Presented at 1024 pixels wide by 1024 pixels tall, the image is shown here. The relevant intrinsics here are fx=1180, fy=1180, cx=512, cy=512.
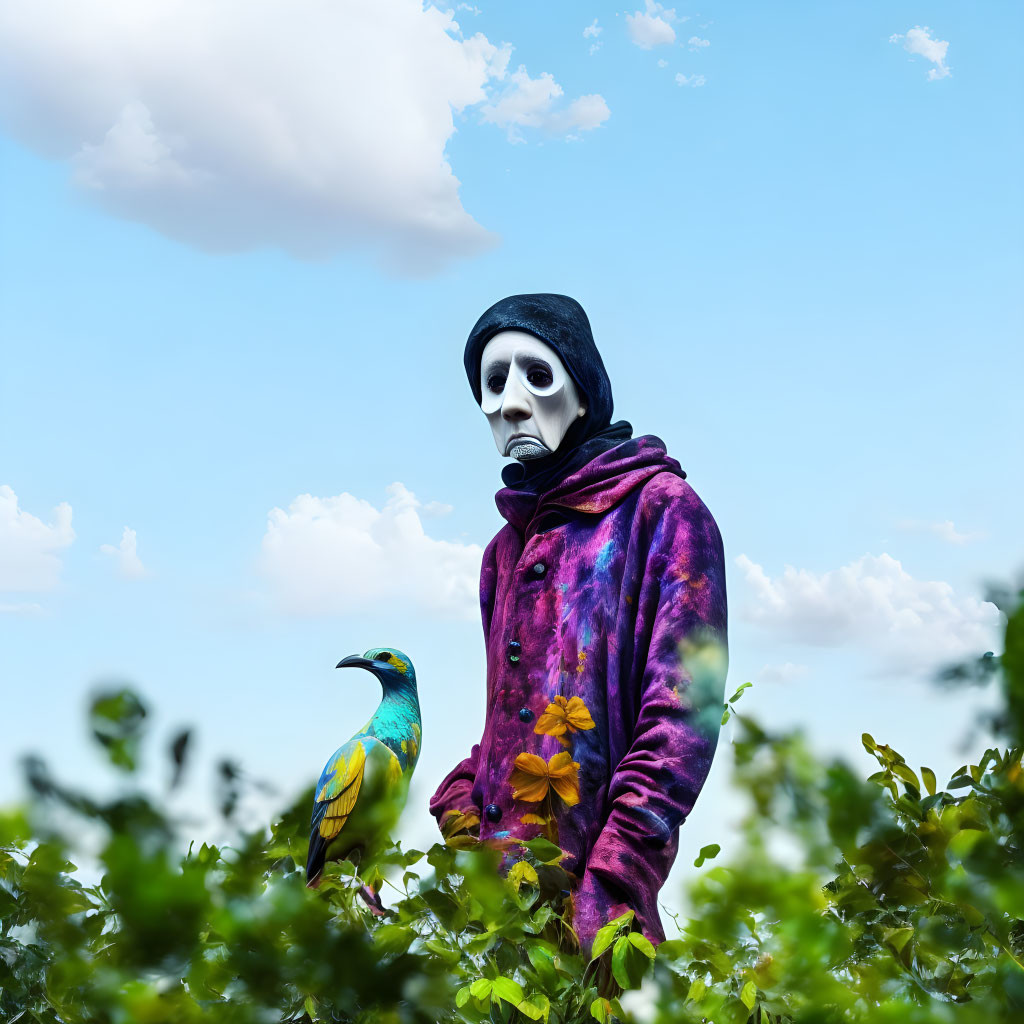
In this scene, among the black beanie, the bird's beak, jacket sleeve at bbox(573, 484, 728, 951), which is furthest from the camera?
the bird's beak

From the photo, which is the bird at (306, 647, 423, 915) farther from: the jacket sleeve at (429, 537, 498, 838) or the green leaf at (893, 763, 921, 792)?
the green leaf at (893, 763, 921, 792)

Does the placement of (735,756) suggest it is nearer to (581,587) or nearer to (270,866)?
(270,866)

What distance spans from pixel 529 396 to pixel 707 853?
4.68ft

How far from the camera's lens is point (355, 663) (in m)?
3.14

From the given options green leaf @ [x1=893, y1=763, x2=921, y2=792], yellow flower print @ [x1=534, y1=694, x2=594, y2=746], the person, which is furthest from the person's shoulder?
green leaf @ [x1=893, y1=763, x2=921, y2=792]

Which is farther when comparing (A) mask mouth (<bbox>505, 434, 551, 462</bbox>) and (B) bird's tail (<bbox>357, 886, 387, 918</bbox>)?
(A) mask mouth (<bbox>505, 434, 551, 462</bbox>)

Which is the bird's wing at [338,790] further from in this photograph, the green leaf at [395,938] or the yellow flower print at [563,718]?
the green leaf at [395,938]

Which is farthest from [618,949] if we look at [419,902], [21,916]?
[21,916]

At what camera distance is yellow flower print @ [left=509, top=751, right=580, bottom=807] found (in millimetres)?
2100

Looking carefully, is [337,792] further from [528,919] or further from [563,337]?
[528,919]

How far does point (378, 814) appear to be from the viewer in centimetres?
87

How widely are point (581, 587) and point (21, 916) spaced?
1.52m

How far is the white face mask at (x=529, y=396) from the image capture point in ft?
9.33

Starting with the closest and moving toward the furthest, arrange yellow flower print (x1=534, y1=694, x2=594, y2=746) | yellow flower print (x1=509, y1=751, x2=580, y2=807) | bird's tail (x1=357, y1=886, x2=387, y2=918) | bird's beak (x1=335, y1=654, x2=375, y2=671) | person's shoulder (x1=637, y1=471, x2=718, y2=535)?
bird's tail (x1=357, y1=886, x2=387, y2=918) < yellow flower print (x1=509, y1=751, x2=580, y2=807) < yellow flower print (x1=534, y1=694, x2=594, y2=746) < person's shoulder (x1=637, y1=471, x2=718, y2=535) < bird's beak (x1=335, y1=654, x2=375, y2=671)
